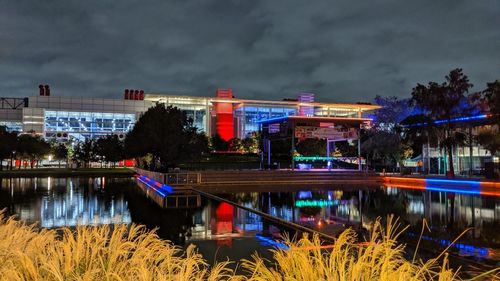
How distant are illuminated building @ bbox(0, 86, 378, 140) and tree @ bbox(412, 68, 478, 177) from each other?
53245 mm

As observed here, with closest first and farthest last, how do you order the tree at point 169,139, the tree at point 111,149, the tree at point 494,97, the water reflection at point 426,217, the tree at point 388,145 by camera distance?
1. the water reflection at point 426,217
2. the tree at point 494,97
3. the tree at point 169,139
4. the tree at point 388,145
5. the tree at point 111,149

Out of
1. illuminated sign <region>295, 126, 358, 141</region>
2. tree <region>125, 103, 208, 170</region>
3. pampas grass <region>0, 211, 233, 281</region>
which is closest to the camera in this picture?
pampas grass <region>0, 211, 233, 281</region>

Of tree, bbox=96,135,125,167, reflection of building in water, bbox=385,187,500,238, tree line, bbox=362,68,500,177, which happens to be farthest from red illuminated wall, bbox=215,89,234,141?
reflection of building in water, bbox=385,187,500,238

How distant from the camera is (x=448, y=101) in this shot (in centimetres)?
3666

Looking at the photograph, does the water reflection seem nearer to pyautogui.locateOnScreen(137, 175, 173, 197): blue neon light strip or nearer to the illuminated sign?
pyautogui.locateOnScreen(137, 175, 173, 197): blue neon light strip

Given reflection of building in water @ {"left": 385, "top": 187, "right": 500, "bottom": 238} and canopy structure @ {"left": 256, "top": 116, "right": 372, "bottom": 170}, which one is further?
canopy structure @ {"left": 256, "top": 116, "right": 372, "bottom": 170}

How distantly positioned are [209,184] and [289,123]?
9.90m

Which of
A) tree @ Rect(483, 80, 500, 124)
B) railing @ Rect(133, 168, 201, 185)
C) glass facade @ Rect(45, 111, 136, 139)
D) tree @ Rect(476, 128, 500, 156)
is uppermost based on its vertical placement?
glass facade @ Rect(45, 111, 136, 139)

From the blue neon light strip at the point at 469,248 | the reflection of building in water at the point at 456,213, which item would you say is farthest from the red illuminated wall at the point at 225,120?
the blue neon light strip at the point at 469,248

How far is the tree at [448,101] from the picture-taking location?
36500mm

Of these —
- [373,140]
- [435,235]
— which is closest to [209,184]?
[435,235]

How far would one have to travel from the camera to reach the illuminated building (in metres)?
90.9

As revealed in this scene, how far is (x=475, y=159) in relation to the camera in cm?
4484

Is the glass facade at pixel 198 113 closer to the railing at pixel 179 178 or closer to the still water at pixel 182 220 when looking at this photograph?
the railing at pixel 179 178
